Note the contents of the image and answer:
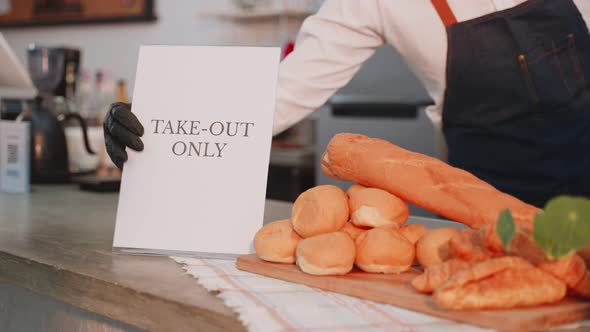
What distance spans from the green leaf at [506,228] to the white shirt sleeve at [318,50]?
3.04 feet

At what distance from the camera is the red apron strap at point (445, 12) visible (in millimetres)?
1569

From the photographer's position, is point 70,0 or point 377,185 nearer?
point 377,185

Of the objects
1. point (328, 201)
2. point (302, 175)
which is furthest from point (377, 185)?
point (302, 175)

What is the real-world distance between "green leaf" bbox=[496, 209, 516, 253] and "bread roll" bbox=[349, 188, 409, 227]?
0.69 feet

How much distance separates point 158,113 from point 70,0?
4476mm

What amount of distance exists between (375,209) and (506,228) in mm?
227

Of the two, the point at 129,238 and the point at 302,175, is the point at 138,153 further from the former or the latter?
the point at 302,175

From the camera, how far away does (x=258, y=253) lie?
95 cm

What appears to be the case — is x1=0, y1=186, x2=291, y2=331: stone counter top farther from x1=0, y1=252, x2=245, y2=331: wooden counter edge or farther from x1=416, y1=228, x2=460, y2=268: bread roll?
x1=416, y1=228, x2=460, y2=268: bread roll

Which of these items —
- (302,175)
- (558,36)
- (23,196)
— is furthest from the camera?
(302,175)

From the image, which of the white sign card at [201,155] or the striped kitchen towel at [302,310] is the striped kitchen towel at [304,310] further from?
the white sign card at [201,155]

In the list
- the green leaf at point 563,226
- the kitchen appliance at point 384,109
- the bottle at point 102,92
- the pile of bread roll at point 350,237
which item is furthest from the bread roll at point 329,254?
the kitchen appliance at point 384,109

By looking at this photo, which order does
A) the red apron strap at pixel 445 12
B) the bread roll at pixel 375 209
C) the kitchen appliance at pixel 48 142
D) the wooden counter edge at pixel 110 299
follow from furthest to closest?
1. the kitchen appliance at pixel 48 142
2. the red apron strap at pixel 445 12
3. the bread roll at pixel 375 209
4. the wooden counter edge at pixel 110 299

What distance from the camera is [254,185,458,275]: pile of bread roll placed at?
86 cm
